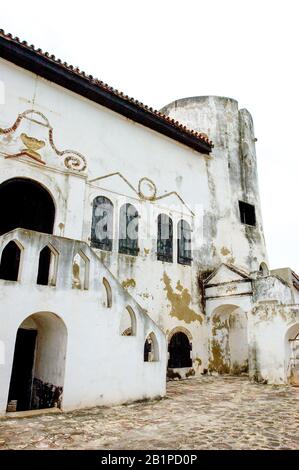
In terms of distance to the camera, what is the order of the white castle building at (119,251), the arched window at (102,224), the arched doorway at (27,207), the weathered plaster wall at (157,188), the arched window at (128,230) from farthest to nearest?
1. the arched window at (128,230)
2. the arched window at (102,224)
3. the weathered plaster wall at (157,188)
4. the arched doorway at (27,207)
5. the white castle building at (119,251)

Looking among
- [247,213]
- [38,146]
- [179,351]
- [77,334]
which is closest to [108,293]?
[77,334]

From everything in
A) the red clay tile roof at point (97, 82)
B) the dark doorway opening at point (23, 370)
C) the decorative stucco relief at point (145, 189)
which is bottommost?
the dark doorway opening at point (23, 370)

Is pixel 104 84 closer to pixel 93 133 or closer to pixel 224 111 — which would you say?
pixel 93 133

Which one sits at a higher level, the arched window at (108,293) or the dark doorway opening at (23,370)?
the arched window at (108,293)

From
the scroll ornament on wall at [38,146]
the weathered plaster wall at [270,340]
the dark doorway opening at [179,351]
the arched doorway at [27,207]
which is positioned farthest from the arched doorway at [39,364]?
the weathered plaster wall at [270,340]

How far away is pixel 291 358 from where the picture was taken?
32.7 ft

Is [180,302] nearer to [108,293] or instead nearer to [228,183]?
[108,293]

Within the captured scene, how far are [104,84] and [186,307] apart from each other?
8054 mm

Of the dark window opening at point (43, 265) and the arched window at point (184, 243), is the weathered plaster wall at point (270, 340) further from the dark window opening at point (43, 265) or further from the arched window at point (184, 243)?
the dark window opening at point (43, 265)

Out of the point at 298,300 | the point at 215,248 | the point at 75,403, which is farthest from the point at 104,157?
the point at 298,300

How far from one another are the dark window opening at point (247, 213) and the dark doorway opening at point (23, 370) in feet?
33.7

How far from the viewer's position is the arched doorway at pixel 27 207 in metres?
9.05

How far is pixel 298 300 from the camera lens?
39.3 feet
